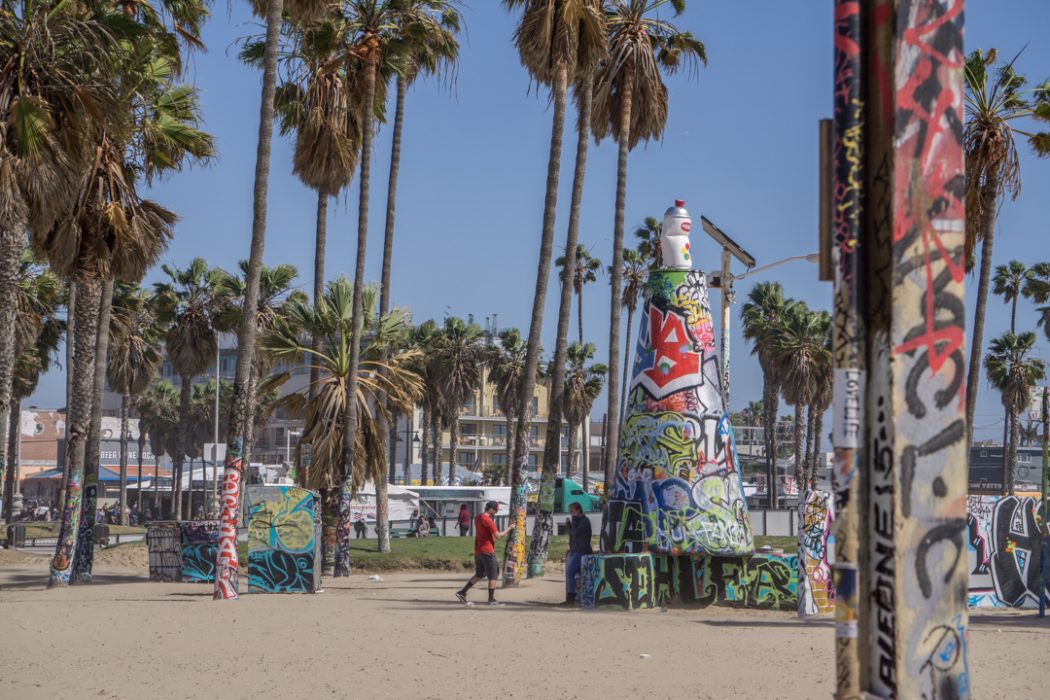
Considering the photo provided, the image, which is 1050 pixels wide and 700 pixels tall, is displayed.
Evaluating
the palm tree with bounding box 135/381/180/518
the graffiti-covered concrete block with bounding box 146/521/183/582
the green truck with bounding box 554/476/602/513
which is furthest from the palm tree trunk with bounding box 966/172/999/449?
the palm tree with bounding box 135/381/180/518

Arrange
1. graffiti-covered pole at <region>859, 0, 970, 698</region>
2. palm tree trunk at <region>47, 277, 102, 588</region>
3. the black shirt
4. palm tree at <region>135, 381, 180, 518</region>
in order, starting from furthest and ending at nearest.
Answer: palm tree at <region>135, 381, 180, 518</region>, palm tree trunk at <region>47, 277, 102, 588</region>, the black shirt, graffiti-covered pole at <region>859, 0, 970, 698</region>

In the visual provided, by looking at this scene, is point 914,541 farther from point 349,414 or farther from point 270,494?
point 349,414

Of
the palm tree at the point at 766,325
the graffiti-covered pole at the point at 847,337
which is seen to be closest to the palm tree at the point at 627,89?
the graffiti-covered pole at the point at 847,337

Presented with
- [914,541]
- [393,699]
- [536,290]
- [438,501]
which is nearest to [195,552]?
[536,290]

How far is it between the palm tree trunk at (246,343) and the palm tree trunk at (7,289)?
3905 millimetres

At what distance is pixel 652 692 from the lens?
1005cm

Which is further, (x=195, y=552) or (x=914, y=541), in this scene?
(x=195, y=552)

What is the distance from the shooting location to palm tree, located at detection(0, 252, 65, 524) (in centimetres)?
3106

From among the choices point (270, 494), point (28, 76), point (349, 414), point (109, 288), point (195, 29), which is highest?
point (195, 29)

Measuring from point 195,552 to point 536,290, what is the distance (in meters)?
8.04

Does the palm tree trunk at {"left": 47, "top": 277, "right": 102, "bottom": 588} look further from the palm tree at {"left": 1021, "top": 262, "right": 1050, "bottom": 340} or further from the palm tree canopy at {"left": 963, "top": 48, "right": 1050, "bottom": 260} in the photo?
the palm tree at {"left": 1021, "top": 262, "right": 1050, "bottom": 340}

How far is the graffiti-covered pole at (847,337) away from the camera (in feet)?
19.2

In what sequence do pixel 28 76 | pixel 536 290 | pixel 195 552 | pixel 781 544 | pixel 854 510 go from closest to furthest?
pixel 854 510 < pixel 28 76 < pixel 195 552 < pixel 536 290 < pixel 781 544

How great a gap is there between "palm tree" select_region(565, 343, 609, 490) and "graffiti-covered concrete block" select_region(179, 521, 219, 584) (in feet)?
149
